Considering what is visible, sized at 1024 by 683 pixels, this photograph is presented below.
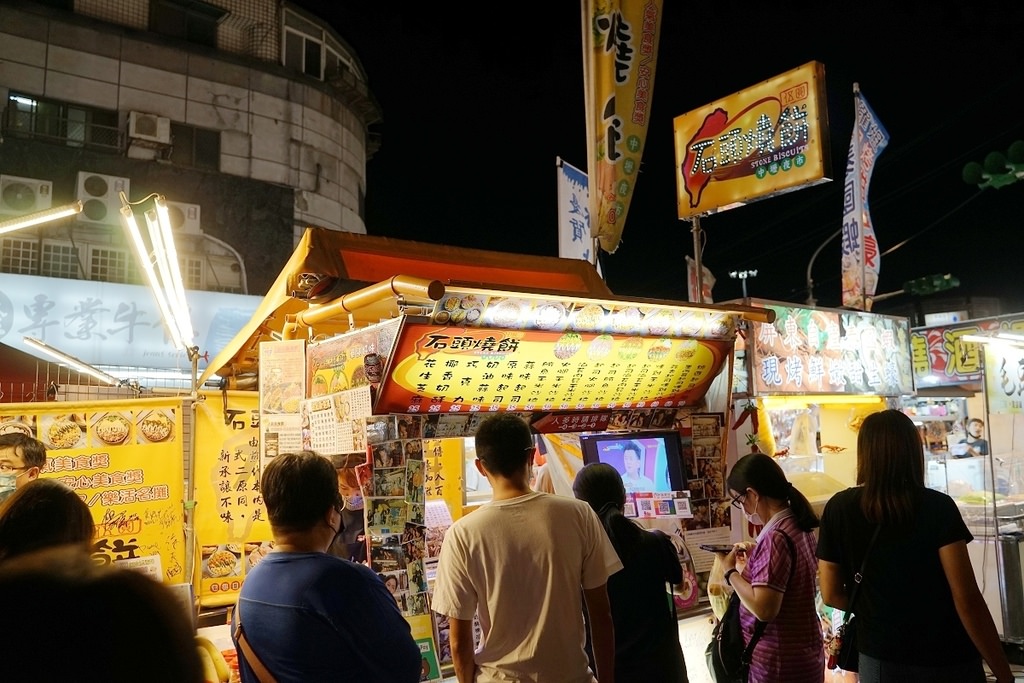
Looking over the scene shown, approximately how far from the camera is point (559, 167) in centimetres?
1036

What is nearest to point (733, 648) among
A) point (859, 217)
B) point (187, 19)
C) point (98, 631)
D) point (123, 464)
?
point (98, 631)

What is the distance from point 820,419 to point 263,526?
7.49 m

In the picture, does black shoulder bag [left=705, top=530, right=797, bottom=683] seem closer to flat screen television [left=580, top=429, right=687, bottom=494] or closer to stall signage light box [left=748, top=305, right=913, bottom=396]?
flat screen television [left=580, top=429, right=687, bottom=494]

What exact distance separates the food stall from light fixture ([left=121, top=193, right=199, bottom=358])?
60 centimetres

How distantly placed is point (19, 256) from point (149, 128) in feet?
15.5

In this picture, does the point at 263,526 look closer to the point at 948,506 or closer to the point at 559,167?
the point at 559,167

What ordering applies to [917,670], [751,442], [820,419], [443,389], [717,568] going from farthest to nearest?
[820,419] → [751,442] → [443,389] → [717,568] → [917,670]

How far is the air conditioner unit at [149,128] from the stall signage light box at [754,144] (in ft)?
54.9

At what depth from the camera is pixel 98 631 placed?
1269 mm

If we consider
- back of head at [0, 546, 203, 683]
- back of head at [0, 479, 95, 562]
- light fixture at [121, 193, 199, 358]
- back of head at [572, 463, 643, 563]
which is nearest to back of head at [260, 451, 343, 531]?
back of head at [0, 479, 95, 562]

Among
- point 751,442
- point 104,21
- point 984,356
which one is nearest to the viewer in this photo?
point 751,442

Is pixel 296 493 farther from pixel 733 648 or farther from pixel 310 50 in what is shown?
pixel 310 50

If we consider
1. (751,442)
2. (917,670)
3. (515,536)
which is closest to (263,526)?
(751,442)

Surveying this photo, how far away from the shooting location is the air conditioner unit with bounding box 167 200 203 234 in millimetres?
20734
